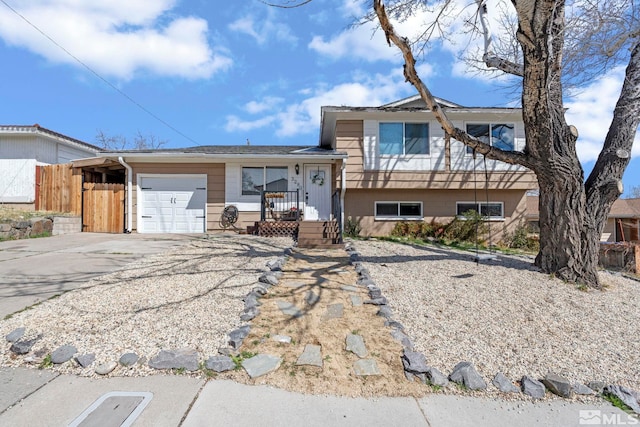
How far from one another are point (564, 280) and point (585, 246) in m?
0.62

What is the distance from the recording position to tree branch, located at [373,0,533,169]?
4602mm

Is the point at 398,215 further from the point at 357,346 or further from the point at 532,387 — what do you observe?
the point at 532,387

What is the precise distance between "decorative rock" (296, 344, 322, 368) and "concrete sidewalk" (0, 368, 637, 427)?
38cm

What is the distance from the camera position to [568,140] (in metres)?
5.21

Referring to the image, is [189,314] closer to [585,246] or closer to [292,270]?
[292,270]

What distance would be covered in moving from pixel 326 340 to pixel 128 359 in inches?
64.6

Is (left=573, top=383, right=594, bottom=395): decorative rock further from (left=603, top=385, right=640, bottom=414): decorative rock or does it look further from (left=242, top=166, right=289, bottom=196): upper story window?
(left=242, top=166, right=289, bottom=196): upper story window

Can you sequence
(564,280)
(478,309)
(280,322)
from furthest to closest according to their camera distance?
(564,280)
(478,309)
(280,322)

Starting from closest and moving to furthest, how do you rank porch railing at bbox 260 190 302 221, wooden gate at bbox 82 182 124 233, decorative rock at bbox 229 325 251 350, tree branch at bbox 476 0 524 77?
decorative rock at bbox 229 325 251 350
tree branch at bbox 476 0 524 77
porch railing at bbox 260 190 302 221
wooden gate at bbox 82 182 124 233

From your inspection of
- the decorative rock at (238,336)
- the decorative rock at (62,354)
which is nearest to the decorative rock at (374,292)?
the decorative rock at (238,336)

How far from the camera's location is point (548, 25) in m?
4.51

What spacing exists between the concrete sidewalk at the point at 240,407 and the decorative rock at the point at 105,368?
3.6 inches

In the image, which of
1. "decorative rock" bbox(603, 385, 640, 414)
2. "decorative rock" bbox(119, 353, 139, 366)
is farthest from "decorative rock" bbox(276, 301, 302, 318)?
"decorative rock" bbox(603, 385, 640, 414)

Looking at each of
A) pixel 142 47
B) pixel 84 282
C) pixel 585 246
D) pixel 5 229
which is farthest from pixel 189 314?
pixel 142 47
